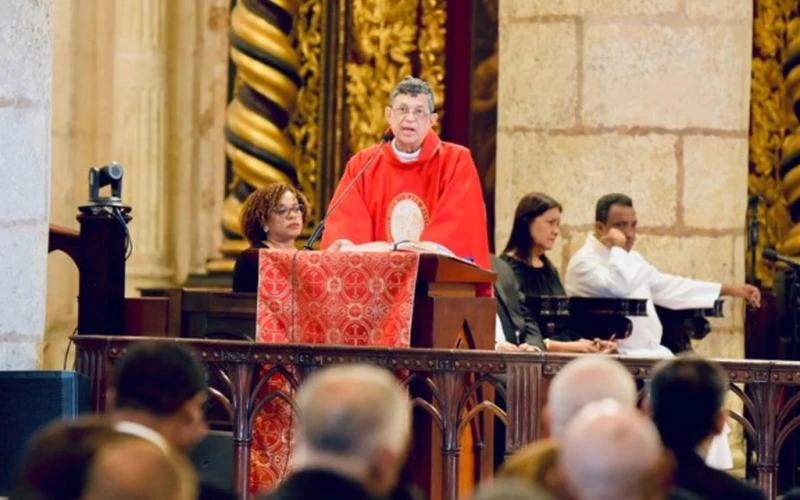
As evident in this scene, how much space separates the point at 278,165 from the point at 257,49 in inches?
25.6

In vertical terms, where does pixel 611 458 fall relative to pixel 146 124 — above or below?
below

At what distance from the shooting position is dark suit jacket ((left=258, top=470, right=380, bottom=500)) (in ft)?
13.0

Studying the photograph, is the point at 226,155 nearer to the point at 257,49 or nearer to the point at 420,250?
the point at 257,49

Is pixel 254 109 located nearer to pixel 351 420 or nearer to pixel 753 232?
pixel 753 232

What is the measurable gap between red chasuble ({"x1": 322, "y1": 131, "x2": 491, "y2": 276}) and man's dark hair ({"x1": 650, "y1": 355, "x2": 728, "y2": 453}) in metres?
3.86

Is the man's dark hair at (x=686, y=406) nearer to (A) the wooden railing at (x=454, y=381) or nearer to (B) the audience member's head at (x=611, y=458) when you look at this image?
(B) the audience member's head at (x=611, y=458)

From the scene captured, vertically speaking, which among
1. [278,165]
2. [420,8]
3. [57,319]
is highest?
[420,8]

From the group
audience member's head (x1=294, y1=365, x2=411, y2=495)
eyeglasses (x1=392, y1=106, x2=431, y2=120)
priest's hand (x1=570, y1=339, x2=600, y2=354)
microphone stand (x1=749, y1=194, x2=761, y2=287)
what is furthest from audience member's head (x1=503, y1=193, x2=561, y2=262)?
audience member's head (x1=294, y1=365, x2=411, y2=495)

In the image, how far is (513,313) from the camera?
9.73 metres

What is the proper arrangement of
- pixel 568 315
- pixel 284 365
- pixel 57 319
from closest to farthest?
pixel 284 365 < pixel 568 315 < pixel 57 319

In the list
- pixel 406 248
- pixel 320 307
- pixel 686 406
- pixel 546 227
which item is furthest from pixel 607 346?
pixel 686 406

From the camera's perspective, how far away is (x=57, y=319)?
38.4 feet

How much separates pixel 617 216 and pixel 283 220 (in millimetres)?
1868

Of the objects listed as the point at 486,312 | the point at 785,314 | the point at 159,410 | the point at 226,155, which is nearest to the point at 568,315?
the point at 785,314
